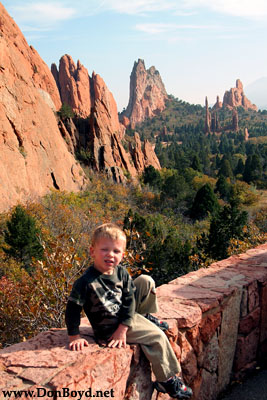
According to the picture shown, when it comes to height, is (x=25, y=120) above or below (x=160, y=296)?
above

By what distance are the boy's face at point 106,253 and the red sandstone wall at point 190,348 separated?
0.51 m

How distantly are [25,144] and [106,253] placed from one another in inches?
967

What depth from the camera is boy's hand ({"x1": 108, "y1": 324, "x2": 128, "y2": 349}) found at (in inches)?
86.7

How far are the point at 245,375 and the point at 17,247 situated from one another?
13953mm

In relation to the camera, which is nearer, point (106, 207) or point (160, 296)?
point (160, 296)

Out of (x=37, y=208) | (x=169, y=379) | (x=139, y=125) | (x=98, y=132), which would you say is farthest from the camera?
(x=139, y=125)

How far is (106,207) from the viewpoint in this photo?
2936cm

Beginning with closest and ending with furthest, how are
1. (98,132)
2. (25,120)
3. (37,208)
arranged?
(37,208) < (25,120) < (98,132)

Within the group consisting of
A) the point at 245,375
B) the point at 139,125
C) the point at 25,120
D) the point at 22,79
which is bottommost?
the point at 245,375

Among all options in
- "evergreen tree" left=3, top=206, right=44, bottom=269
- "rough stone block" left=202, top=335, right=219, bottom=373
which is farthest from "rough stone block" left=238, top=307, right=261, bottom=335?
"evergreen tree" left=3, top=206, right=44, bottom=269

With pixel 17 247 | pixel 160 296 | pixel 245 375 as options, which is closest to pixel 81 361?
pixel 160 296

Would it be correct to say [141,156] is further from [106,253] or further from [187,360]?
[106,253]

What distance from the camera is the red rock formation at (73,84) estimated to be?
6550cm

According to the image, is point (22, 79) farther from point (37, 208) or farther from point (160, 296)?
point (160, 296)
